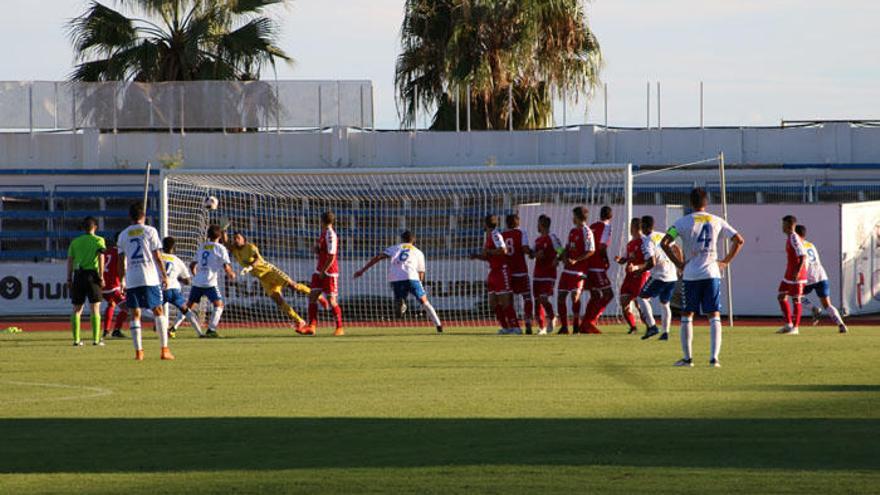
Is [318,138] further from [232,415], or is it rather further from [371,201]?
[232,415]

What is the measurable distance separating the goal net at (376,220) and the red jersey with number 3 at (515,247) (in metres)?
4.46

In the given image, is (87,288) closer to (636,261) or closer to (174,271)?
(174,271)

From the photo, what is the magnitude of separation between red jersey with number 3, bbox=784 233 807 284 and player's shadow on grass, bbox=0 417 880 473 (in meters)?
14.2

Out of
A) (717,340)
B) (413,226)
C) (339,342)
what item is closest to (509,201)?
(413,226)

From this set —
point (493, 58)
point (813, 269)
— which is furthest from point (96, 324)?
point (493, 58)

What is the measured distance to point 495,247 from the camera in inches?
984

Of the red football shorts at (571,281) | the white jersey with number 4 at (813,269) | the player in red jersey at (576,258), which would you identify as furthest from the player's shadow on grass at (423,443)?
the white jersey with number 4 at (813,269)

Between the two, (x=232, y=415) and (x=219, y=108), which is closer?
(x=232, y=415)

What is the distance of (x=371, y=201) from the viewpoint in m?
36.4

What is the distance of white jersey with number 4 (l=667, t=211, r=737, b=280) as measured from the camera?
1672cm

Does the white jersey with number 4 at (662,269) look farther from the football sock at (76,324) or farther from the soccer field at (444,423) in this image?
the football sock at (76,324)

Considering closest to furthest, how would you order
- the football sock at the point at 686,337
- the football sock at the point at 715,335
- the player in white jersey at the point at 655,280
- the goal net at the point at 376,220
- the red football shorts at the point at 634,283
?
the football sock at the point at 715,335 → the football sock at the point at 686,337 → the player in white jersey at the point at 655,280 → the red football shorts at the point at 634,283 → the goal net at the point at 376,220

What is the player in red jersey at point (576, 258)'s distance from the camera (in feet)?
81.0

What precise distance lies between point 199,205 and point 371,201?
511cm
